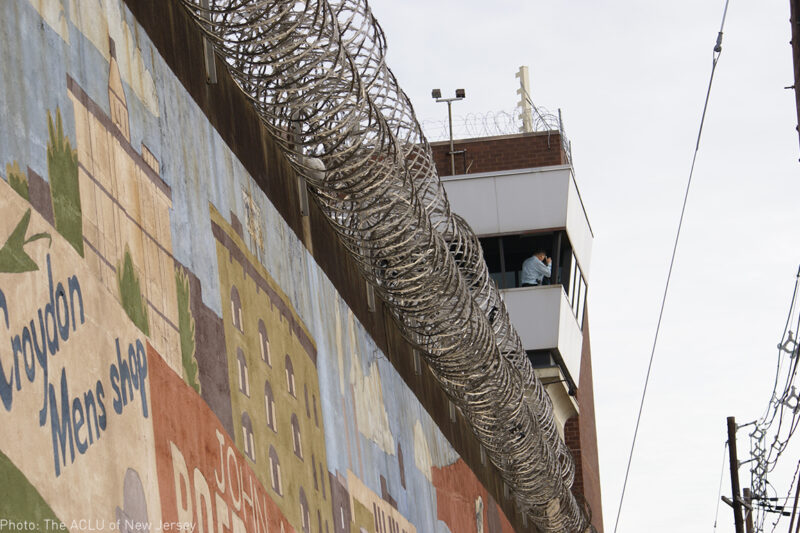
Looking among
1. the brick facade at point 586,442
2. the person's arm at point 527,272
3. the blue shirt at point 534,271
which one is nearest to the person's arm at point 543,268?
the blue shirt at point 534,271

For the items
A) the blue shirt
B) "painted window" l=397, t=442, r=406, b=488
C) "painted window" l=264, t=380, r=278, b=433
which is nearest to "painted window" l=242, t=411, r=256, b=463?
"painted window" l=264, t=380, r=278, b=433

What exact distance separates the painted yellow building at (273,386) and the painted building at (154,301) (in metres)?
0.03

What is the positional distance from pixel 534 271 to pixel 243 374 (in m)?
22.0

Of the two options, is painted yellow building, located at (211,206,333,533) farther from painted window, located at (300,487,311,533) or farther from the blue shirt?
the blue shirt

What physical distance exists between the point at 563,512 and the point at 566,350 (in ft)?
22.5

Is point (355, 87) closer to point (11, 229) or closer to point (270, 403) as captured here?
point (270, 403)

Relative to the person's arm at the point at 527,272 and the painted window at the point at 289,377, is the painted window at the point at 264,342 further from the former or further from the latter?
the person's arm at the point at 527,272

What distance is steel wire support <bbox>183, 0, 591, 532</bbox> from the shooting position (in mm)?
9852

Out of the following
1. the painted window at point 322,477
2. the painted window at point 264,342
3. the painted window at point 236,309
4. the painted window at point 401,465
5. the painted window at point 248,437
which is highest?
the painted window at point 236,309

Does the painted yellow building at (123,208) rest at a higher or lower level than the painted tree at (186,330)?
higher

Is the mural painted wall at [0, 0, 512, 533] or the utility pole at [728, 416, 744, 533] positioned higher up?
the mural painted wall at [0, 0, 512, 533]

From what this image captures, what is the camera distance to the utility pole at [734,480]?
3788 centimetres

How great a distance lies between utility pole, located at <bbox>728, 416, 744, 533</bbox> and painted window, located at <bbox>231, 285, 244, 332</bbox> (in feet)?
100

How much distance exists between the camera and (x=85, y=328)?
659 cm
